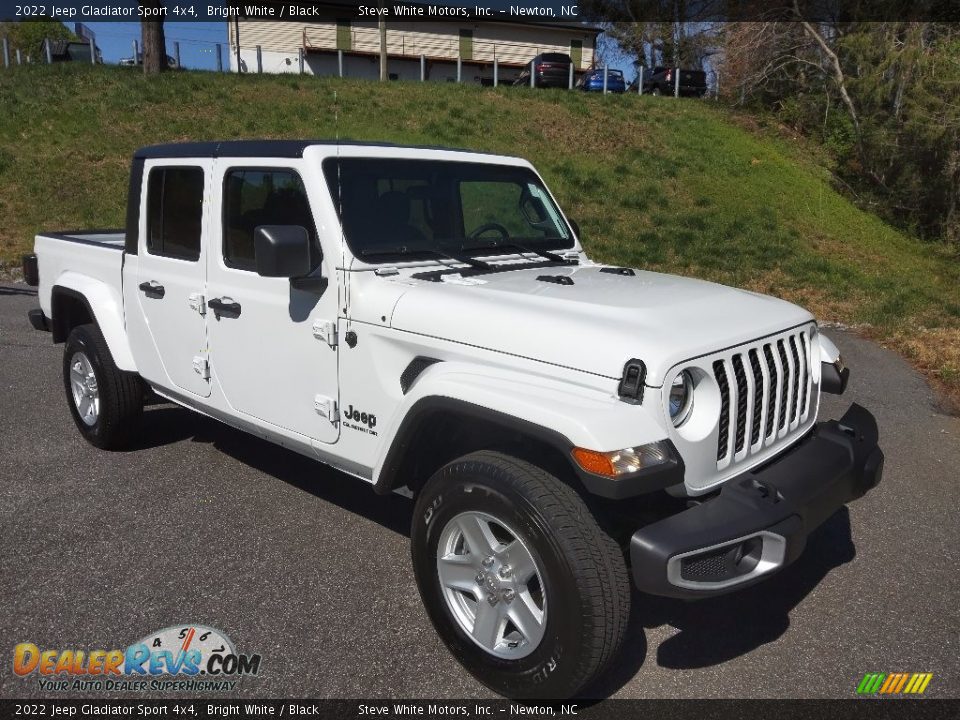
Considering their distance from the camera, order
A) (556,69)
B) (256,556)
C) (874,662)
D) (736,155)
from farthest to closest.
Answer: (556,69)
(736,155)
(256,556)
(874,662)

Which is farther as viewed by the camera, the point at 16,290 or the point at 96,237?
the point at 16,290

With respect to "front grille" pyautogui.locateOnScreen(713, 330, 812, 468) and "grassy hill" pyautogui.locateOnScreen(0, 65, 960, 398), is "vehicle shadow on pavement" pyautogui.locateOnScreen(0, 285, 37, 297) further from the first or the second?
"front grille" pyautogui.locateOnScreen(713, 330, 812, 468)

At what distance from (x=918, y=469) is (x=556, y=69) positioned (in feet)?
85.7

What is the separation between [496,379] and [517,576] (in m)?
0.70

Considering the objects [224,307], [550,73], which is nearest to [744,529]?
[224,307]

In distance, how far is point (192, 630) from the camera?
3.25 metres

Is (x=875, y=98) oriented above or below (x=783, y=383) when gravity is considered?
above

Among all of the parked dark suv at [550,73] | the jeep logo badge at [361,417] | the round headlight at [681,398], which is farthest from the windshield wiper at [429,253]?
the parked dark suv at [550,73]

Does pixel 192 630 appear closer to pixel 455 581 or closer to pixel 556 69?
pixel 455 581

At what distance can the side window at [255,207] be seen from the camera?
367 cm

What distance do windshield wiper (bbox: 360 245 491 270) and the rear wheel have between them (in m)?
2.24

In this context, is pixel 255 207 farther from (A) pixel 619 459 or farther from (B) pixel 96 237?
(B) pixel 96 237

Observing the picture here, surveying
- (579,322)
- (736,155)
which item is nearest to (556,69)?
(736,155)

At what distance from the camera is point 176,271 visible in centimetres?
433
